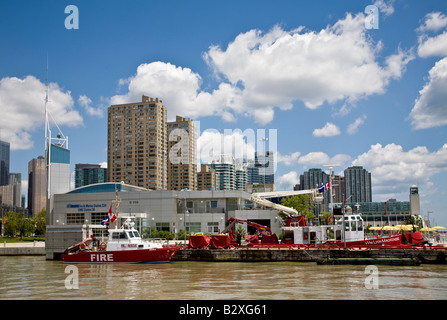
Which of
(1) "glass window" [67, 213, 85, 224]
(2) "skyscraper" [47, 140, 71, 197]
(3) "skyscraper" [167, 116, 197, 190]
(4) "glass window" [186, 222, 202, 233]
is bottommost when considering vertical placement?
(4) "glass window" [186, 222, 202, 233]

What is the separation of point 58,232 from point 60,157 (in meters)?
43.3

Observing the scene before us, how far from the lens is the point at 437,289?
75.5ft

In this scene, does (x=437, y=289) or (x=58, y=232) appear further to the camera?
(x=58, y=232)

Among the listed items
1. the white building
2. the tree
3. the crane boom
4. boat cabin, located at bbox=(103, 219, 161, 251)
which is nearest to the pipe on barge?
boat cabin, located at bbox=(103, 219, 161, 251)

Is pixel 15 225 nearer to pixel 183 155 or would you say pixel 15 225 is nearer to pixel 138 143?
Answer: pixel 138 143

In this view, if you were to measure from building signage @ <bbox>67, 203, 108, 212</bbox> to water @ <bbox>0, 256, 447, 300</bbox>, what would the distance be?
47038 millimetres

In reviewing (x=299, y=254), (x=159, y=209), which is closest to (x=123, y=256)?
(x=299, y=254)

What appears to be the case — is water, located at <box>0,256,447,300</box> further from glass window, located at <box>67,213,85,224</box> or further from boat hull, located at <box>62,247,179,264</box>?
glass window, located at <box>67,213,85,224</box>

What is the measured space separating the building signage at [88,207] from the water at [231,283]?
4704 centimetres

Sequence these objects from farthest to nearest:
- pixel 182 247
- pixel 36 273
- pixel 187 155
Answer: pixel 187 155 < pixel 182 247 < pixel 36 273

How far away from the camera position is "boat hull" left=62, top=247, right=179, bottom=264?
39438 millimetres

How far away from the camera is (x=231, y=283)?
2625cm
